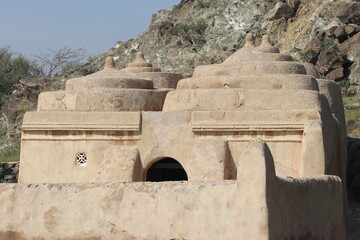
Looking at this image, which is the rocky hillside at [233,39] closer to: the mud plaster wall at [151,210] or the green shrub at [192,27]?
the green shrub at [192,27]

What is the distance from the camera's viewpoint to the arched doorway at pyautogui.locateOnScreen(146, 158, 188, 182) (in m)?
13.8

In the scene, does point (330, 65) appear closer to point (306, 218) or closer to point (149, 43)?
point (149, 43)

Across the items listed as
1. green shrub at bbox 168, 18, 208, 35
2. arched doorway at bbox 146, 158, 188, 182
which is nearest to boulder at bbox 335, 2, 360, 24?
green shrub at bbox 168, 18, 208, 35

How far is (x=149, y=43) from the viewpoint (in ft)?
153

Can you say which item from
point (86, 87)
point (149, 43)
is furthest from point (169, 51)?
point (86, 87)

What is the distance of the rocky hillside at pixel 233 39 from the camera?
102 feet

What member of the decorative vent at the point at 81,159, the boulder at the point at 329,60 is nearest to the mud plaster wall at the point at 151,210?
the decorative vent at the point at 81,159

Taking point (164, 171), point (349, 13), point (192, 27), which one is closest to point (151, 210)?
point (164, 171)

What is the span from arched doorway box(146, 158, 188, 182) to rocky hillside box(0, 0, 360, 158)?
9.51 meters

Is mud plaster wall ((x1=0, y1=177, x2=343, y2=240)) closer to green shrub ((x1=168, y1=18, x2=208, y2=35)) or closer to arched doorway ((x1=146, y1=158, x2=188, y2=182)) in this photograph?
arched doorway ((x1=146, y1=158, x2=188, y2=182))

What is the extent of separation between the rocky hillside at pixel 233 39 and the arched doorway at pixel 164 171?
951 centimetres

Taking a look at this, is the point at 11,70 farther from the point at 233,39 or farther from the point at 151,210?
the point at 151,210

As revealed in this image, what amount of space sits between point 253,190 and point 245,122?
4.69 metres

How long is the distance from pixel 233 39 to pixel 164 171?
29042 mm
